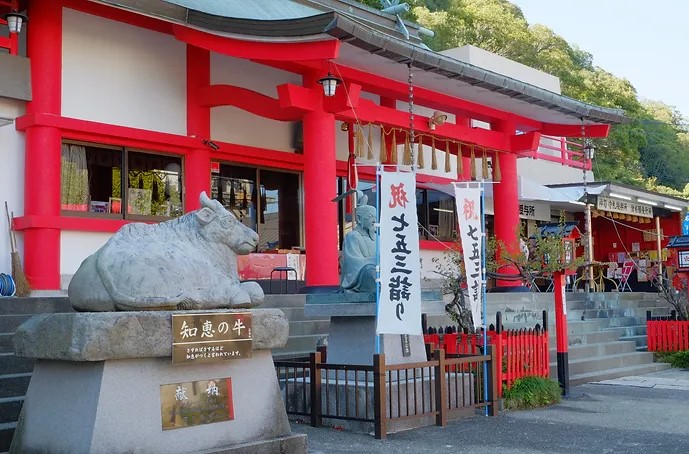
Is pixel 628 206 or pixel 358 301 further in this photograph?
pixel 628 206

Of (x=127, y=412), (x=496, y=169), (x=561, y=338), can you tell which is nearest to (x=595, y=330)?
(x=496, y=169)

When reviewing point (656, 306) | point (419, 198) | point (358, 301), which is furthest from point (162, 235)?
point (656, 306)

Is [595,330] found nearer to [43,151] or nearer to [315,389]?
[315,389]

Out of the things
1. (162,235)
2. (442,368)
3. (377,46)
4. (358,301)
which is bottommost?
(442,368)

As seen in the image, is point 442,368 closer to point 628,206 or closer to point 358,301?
point 358,301

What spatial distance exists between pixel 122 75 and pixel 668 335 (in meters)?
12.3

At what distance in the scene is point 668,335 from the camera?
642 inches

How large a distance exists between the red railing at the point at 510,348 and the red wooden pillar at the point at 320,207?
3.29 meters

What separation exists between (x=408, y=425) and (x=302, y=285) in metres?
7.47

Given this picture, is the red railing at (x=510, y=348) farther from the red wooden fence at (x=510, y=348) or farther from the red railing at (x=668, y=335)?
the red railing at (x=668, y=335)

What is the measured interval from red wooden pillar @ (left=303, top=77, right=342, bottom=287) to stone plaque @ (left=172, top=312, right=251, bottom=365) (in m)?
7.44

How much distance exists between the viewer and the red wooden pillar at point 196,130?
1433 cm

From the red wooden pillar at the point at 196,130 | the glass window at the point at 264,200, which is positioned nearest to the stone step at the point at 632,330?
the glass window at the point at 264,200

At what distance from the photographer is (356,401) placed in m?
8.32
